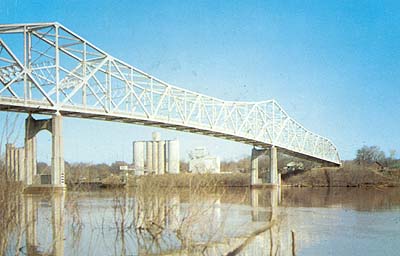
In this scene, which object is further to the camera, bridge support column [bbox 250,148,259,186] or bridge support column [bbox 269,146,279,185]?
bridge support column [bbox 269,146,279,185]

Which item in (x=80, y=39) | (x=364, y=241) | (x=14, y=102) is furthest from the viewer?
(x=80, y=39)

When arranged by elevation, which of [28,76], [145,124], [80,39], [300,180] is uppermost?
[80,39]

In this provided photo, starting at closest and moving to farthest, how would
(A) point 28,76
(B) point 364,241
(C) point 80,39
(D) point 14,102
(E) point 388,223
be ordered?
(B) point 364,241 < (E) point 388,223 < (D) point 14,102 < (A) point 28,76 < (C) point 80,39

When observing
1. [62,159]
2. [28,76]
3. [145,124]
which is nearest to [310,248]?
[62,159]

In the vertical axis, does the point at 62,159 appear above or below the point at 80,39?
below

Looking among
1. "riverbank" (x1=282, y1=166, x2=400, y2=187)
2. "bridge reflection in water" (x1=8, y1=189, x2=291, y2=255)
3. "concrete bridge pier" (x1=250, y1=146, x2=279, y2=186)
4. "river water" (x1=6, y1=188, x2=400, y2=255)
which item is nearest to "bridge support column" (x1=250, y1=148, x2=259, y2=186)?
"concrete bridge pier" (x1=250, y1=146, x2=279, y2=186)

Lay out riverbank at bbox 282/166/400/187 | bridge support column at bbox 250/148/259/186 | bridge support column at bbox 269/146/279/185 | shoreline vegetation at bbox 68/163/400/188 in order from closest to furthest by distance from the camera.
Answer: shoreline vegetation at bbox 68/163/400/188
riverbank at bbox 282/166/400/187
bridge support column at bbox 250/148/259/186
bridge support column at bbox 269/146/279/185

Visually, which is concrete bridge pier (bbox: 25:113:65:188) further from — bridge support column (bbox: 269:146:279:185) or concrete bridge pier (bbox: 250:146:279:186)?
bridge support column (bbox: 269:146:279:185)

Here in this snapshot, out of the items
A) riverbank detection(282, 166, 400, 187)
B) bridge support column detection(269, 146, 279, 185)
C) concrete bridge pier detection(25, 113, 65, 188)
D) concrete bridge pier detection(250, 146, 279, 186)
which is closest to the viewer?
concrete bridge pier detection(25, 113, 65, 188)

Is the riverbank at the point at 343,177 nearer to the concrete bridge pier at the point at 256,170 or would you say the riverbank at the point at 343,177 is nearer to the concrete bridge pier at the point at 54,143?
the concrete bridge pier at the point at 256,170

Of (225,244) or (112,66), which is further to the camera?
(112,66)

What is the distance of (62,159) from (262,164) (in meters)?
54.2

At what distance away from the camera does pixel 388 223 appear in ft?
58.3

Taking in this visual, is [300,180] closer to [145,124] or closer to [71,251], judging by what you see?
[145,124]
